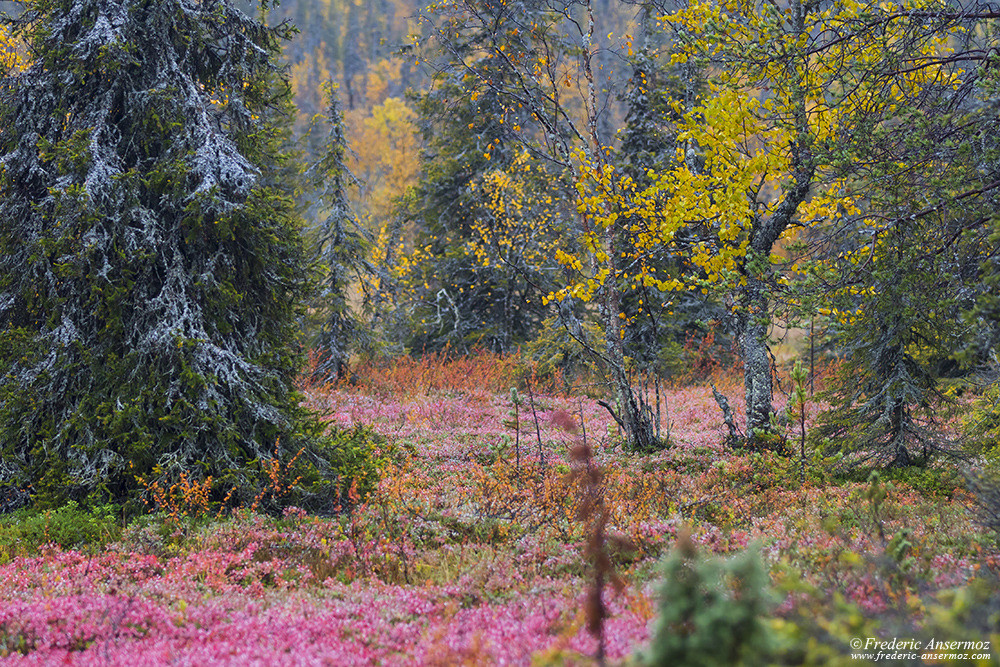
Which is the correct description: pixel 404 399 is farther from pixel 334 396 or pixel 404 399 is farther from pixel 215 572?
pixel 215 572

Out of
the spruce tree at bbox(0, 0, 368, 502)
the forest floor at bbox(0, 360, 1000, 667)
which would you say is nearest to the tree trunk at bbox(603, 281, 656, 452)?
the forest floor at bbox(0, 360, 1000, 667)

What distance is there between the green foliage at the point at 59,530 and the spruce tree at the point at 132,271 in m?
0.30

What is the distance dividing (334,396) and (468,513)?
8.58 m

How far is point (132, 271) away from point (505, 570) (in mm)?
5606

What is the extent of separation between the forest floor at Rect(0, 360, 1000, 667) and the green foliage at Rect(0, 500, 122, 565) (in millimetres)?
249

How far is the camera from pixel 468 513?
6.70m

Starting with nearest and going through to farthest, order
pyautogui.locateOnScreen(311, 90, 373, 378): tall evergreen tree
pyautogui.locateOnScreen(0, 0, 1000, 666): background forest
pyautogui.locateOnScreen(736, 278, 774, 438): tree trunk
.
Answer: pyautogui.locateOnScreen(0, 0, 1000, 666): background forest → pyautogui.locateOnScreen(736, 278, 774, 438): tree trunk → pyautogui.locateOnScreen(311, 90, 373, 378): tall evergreen tree

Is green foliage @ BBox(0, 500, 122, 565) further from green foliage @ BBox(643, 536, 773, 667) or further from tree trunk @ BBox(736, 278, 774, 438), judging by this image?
tree trunk @ BBox(736, 278, 774, 438)

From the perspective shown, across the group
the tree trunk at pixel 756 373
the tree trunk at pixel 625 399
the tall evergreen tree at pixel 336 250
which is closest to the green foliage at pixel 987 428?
the tree trunk at pixel 756 373

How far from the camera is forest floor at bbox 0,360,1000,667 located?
330 centimetres

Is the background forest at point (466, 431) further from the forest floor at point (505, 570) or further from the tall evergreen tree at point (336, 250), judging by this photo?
the tall evergreen tree at point (336, 250)

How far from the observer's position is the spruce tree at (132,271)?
6762 mm

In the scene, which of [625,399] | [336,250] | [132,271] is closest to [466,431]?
[625,399]

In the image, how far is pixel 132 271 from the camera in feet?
23.4
